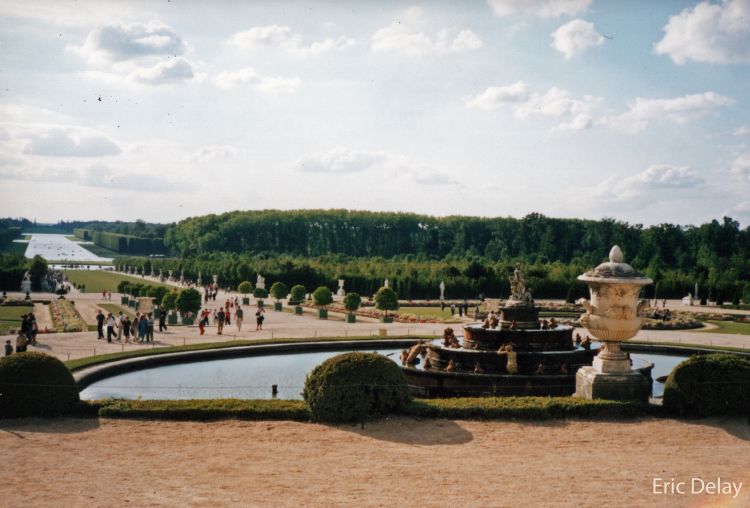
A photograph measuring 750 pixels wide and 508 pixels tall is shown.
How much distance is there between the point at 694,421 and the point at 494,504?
21.2 ft

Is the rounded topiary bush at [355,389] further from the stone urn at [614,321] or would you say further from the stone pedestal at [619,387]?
the stone urn at [614,321]

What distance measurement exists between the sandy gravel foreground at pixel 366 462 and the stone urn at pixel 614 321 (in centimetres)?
136

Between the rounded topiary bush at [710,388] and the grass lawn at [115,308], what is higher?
the rounded topiary bush at [710,388]

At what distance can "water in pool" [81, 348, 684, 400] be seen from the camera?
19.3 meters

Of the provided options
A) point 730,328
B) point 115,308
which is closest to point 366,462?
point 730,328

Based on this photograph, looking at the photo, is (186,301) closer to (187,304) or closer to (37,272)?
(187,304)

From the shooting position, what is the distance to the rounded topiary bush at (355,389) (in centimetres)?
1421

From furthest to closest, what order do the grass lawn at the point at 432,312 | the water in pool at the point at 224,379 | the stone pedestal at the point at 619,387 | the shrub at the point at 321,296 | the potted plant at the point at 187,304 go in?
the shrub at the point at 321,296 → the grass lawn at the point at 432,312 → the potted plant at the point at 187,304 → the water in pool at the point at 224,379 → the stone pedestal at the point at 619,387

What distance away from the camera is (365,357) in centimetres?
1473

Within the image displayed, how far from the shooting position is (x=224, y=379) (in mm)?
21969

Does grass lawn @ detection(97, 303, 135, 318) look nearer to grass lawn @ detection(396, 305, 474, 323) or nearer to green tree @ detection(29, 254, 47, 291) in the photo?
grass lawn @ detection(396, 305, 474, 323)

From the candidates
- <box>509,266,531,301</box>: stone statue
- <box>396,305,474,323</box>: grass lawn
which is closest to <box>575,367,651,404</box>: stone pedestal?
<box>509,266,531,301</box>: stone statue

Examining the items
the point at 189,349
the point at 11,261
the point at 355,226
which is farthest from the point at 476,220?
the point at 189,349

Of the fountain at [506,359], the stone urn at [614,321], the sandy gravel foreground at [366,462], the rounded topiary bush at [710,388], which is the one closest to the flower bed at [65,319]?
the fountain at [506,359]
